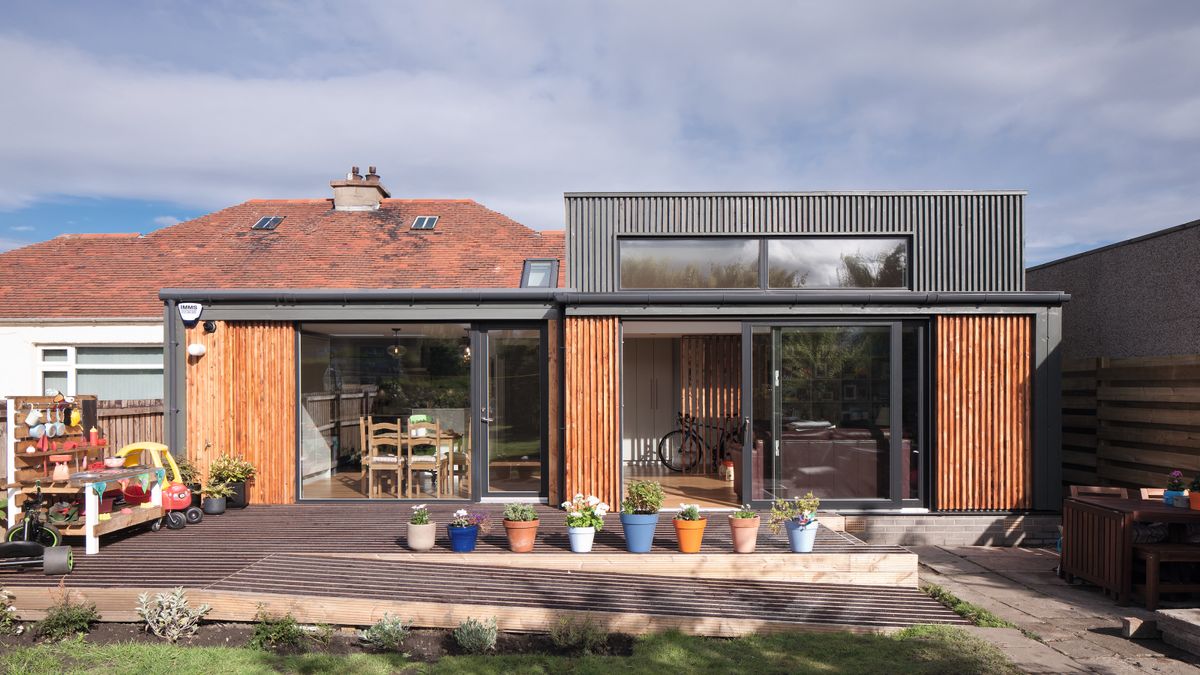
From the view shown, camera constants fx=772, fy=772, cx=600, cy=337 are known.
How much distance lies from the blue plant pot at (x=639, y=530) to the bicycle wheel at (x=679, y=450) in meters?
5.91

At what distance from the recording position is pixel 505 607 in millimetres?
5562

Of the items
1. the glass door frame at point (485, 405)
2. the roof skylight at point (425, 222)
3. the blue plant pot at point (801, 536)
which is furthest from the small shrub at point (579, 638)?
the roof skylight at point (425, 222)

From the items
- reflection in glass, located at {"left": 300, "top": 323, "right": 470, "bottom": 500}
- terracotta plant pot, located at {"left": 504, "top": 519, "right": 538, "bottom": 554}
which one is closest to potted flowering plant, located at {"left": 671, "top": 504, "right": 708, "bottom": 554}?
terracotta plant pot, located at {"left": 504, "top": 519, "right": 538, "bottom": 554}

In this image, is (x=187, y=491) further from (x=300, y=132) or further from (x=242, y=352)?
(x=300, y=132)

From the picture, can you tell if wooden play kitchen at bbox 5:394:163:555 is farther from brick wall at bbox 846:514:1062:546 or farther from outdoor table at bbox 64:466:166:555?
brick wall at bbox 846:514:1062:546

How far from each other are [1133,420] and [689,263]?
503 centimetres

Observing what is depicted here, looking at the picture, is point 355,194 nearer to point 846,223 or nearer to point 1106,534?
point 846,223

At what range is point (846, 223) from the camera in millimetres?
8867

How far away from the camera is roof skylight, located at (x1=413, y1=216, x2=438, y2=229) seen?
1677 centimetres

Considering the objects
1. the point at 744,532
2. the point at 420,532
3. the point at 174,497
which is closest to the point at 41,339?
the point at 174,497

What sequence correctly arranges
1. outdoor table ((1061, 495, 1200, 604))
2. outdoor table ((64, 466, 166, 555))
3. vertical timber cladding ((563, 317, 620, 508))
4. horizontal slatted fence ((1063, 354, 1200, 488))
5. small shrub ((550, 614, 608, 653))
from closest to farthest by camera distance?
small shrub ((550, 614, 608, 653)) → outdoor table ((1061, 495, 1200, 604)) → outdoor table ((64, 466, 166, 555)) → horizontal slatted fence ((1063, 354, 1200, 488)) → vertical timber cladding ((563, 317, 620, 508))

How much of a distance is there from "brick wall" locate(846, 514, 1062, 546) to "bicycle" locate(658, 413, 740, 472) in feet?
12.7

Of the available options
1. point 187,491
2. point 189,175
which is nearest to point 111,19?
point 187,491

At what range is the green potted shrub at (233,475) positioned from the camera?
334 inches
